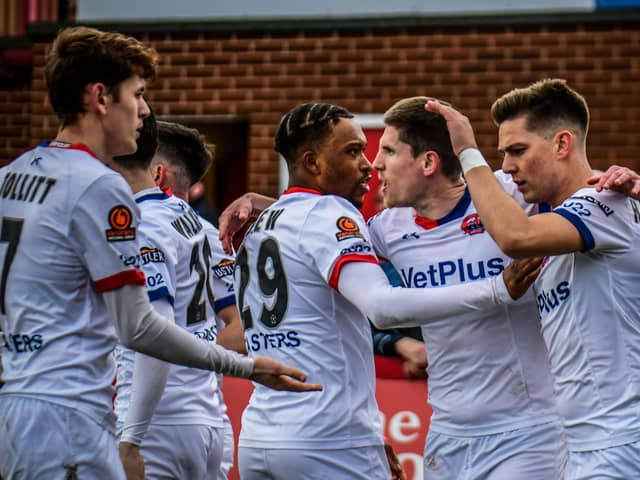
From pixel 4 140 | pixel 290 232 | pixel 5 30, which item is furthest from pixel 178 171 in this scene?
pixel 5 30

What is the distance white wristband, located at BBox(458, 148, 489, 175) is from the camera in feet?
13.7

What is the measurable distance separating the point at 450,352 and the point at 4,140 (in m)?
8.56

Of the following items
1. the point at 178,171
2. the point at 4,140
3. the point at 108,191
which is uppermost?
the point at 108,191

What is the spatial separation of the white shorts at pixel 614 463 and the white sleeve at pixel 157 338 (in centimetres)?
134

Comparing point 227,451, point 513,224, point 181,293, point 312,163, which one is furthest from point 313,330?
point 227,451

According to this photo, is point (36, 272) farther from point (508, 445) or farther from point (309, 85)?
point (309, 85)

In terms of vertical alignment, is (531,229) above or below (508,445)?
above

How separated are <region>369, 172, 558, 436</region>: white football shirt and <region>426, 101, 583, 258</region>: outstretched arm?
0.56 m

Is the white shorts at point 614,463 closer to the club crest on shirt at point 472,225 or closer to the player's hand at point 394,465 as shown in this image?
the player's hand at point 394,465

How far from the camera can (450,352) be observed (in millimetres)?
4652

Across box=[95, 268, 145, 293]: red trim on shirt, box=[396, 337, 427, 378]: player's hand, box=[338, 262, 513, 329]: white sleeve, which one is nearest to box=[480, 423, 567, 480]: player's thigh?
box=[396, 337, 427, 378]: player's hand

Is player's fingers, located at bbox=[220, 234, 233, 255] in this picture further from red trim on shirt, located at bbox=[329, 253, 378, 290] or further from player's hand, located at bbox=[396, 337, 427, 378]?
red trim on shirt, located at bbox=[329, 253, 378, 290]

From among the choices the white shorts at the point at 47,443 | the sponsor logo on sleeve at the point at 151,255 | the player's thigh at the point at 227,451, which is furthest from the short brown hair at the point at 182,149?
the white shorts at the point at 47,443

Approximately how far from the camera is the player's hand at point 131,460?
3.99 metres
